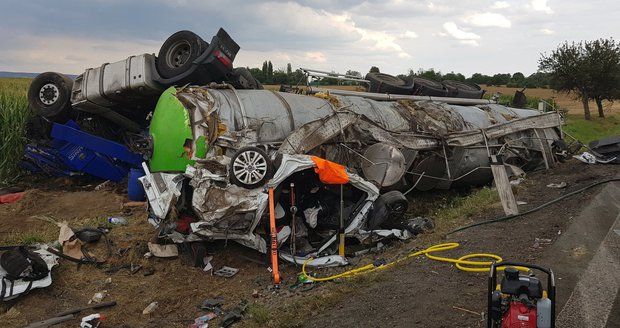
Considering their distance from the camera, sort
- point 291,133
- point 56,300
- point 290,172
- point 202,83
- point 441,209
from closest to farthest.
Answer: point 56,300 → point 290,172 → point 291,133 → point 202,83 → point 441,209

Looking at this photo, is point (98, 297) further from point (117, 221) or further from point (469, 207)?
point (469, 207)

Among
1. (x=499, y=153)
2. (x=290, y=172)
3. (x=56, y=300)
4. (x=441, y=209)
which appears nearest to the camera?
(x=56, y=300)

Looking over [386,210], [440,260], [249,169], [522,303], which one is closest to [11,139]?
[249,169]

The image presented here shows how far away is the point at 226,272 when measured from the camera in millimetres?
6445

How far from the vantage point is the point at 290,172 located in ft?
20.7

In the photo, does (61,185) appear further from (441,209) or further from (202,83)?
(441,209)

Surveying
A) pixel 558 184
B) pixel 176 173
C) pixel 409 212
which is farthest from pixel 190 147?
pixel 558 184

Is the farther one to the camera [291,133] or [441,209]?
[441,209]

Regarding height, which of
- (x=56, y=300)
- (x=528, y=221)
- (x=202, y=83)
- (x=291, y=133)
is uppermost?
(x=202, y=83)

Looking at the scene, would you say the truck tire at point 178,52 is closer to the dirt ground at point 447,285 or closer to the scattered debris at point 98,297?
the scattered debris at point 98,297

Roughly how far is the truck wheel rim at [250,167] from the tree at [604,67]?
85.3 feet

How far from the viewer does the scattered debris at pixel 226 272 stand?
6.36 m

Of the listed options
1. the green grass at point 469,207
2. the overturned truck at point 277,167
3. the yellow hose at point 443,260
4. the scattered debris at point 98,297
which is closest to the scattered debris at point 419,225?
the overturned truck at point 277,167

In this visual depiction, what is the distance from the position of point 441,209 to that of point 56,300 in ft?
21.3
